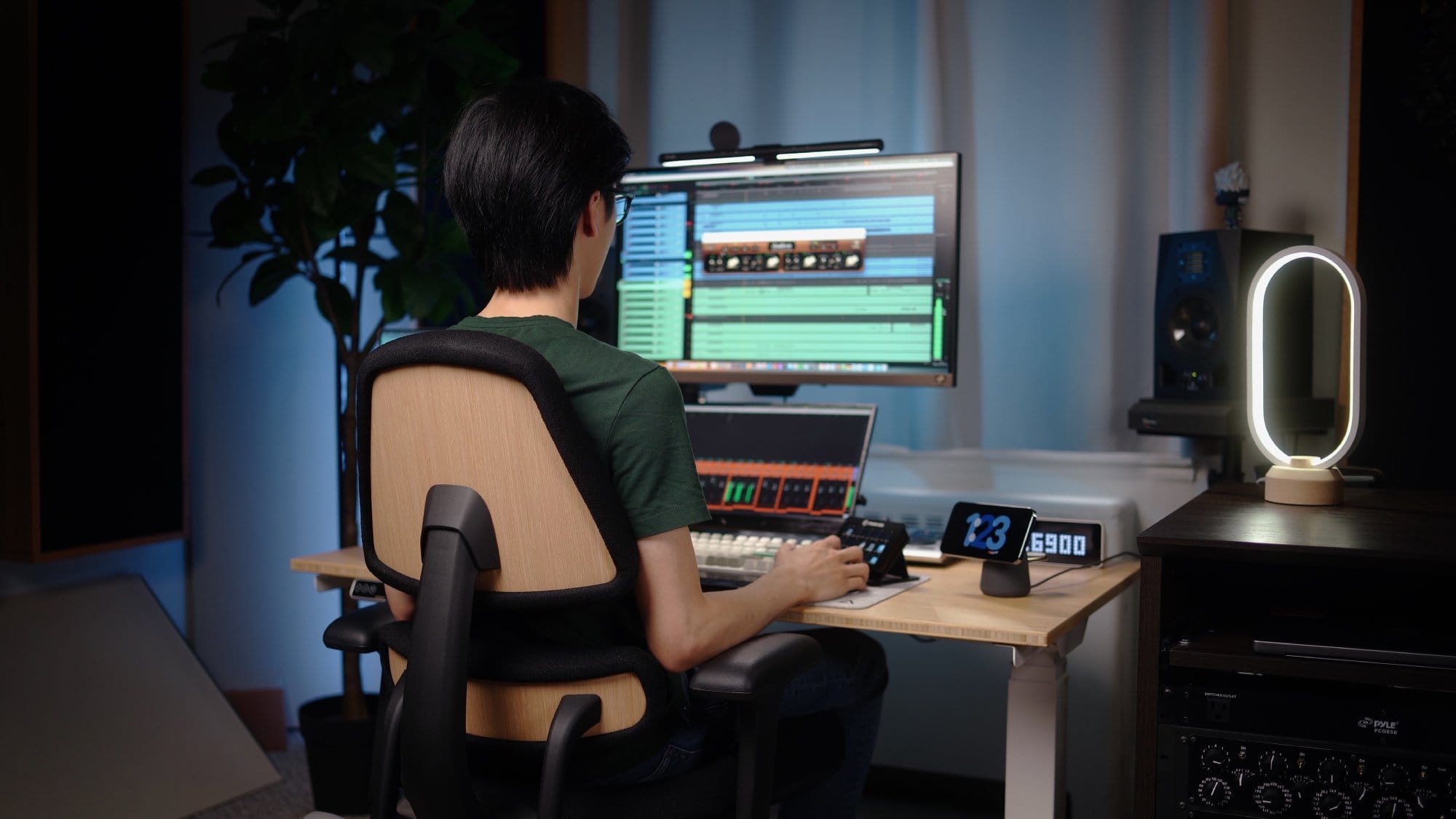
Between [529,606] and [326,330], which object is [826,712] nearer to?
[529,606]

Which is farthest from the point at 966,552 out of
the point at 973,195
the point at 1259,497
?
the point at 973,195

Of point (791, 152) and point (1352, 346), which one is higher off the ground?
point (791, 152)

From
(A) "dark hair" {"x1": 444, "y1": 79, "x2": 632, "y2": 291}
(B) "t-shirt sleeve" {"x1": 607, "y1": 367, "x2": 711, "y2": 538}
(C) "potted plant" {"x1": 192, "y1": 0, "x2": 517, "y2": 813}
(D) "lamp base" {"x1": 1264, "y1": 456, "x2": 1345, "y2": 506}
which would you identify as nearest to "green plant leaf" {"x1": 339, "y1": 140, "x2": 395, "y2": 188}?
(C) "potted plant" {"x1": 192, "y1": 0, "x2": 517, "y2": 813}

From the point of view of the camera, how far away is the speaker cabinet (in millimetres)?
2168

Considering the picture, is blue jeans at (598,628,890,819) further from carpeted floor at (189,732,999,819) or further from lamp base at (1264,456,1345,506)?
carpeted floor at (189,732,999,819)

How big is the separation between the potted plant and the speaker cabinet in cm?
147

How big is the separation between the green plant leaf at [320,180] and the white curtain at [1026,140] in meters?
0.97

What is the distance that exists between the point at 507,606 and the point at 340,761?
5.51 feet

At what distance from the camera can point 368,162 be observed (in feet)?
8.36

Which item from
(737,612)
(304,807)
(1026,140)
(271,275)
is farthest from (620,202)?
(304,807)

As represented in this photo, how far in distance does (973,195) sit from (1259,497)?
1103 mm

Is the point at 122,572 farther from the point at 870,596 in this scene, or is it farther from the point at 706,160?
the point at 870,596

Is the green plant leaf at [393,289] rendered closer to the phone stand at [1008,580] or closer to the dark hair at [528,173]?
the dark hair at [528,173]

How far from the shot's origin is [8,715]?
8.19ft
